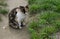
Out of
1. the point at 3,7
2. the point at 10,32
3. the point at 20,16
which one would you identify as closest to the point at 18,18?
the point at 20,16

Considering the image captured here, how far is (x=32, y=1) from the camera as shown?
604cm

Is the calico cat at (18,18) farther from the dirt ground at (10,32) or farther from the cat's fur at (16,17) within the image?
the dirt ground at (10,32)

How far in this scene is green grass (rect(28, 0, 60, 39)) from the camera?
197 inches

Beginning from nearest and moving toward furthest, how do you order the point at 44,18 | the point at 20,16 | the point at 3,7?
the point at 20,16, the point at 44,18, the point at 3,7

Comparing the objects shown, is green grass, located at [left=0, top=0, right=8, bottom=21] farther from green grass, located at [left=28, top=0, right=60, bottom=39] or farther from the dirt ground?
green grass, located at [left=28, top=0, right=60, bottom=39]

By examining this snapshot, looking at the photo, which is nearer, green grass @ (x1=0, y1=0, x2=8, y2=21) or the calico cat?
the calico cat

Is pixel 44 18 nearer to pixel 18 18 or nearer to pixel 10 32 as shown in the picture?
pixel 18 18

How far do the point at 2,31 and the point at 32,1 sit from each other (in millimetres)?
1316

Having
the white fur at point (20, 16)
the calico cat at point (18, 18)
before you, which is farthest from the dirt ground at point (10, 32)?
the white fur at point (20, 16)

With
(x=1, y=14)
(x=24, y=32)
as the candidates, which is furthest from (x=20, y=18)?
(x=1, y=14)

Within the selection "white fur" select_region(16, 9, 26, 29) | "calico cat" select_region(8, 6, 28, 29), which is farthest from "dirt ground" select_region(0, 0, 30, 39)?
"white fur" select_region(16, 9, 26, 29)

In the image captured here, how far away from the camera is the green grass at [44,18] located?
197 inches

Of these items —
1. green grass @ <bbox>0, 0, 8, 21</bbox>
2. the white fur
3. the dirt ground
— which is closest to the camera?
the dirt ground

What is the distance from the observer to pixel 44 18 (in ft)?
17.6
